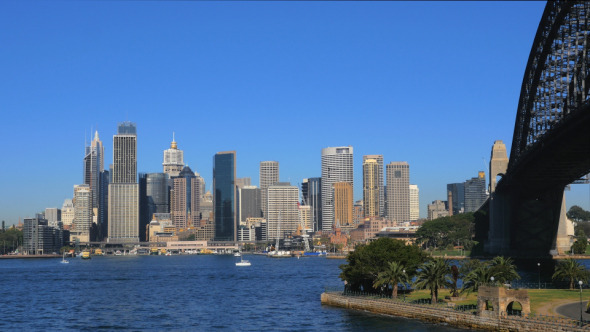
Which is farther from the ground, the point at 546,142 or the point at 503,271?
the point at 546,142

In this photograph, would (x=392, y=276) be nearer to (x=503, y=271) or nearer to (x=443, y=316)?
(x=503, y=271)

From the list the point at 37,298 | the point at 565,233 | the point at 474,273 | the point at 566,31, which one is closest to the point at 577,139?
the point at 566,31

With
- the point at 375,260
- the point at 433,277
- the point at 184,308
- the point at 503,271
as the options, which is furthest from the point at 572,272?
the point at 184,308

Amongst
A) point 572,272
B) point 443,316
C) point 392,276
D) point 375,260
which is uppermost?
point 375,260

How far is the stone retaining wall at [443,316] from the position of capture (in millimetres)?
58594

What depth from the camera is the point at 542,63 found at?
11725cm

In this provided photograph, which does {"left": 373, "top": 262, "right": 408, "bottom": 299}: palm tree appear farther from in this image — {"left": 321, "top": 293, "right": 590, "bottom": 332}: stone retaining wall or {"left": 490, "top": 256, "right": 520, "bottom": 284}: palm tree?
{"left": 490, "top": 256, "right": 520, "bottom": 284}: palm tree

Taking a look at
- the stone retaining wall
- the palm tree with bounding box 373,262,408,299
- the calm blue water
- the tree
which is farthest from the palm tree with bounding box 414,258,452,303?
the tree

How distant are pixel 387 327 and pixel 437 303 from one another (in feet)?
27.3

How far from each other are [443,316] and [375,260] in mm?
18249

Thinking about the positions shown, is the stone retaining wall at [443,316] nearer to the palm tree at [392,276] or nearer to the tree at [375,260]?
the palm tree at [392,276]

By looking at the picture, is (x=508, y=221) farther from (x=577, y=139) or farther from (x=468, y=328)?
(x=468, y=328)

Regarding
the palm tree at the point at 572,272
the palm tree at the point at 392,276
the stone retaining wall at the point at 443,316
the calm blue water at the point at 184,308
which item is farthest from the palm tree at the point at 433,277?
the palm tree at the point at 572,272

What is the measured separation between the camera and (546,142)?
102312 mm
